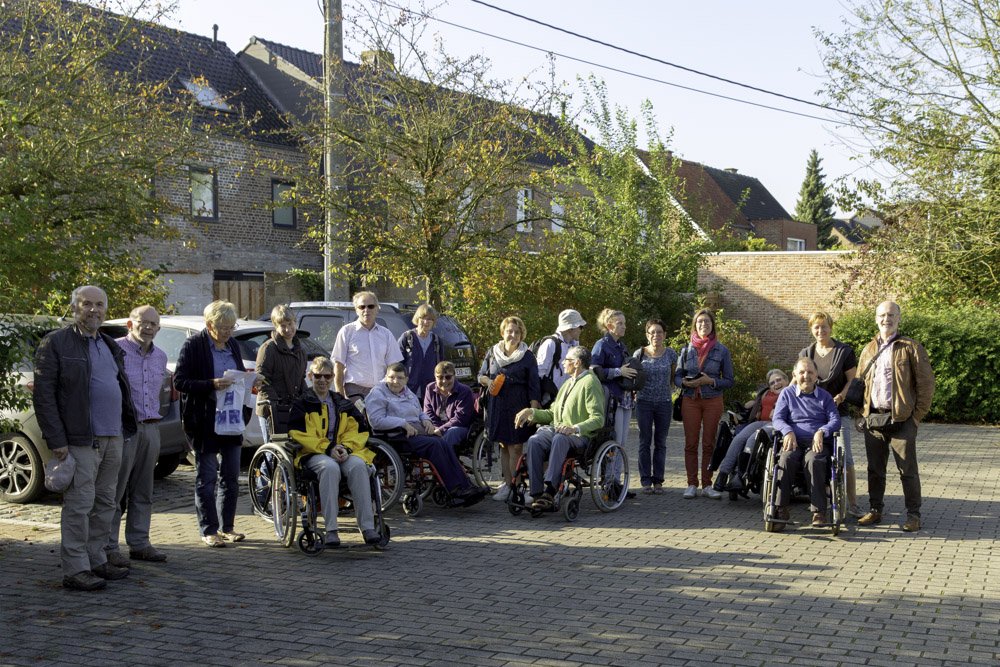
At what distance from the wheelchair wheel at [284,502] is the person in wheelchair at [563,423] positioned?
2299 millimetres

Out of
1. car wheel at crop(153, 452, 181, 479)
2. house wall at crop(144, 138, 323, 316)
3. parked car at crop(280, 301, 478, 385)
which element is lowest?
car wheel at crop(153, 452, 181, 479)

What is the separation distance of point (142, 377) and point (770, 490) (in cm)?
521

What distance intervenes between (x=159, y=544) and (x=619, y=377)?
15.0 feet

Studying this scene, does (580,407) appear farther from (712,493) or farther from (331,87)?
(331,87)

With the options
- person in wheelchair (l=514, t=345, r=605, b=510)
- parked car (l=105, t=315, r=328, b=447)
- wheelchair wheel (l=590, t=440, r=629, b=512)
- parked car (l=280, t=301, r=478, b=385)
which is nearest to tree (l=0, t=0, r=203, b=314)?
parked car (l=105, t=315, r=328, b=447)

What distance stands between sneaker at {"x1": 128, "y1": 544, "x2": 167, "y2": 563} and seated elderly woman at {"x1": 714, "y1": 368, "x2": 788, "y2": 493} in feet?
17.6

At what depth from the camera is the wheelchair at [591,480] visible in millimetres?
9648

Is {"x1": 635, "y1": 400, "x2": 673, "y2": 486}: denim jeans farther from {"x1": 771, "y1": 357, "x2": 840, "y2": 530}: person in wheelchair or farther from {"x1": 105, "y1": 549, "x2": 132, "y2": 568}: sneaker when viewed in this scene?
{"x1": 105, "y1": 549, "x2": 132, "y2": 568}: sneaker

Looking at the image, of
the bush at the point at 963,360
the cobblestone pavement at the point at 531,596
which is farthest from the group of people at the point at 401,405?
the bush at the point at 963,360

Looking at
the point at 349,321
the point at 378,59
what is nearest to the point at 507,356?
the point at 349,321

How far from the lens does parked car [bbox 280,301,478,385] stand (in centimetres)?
1493

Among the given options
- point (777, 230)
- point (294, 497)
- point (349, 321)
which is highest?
point (777, 230)

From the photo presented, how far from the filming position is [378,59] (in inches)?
631

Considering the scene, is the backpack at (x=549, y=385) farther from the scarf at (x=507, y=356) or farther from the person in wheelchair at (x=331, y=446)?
the person in wheelchair at (x=331, y=446)
